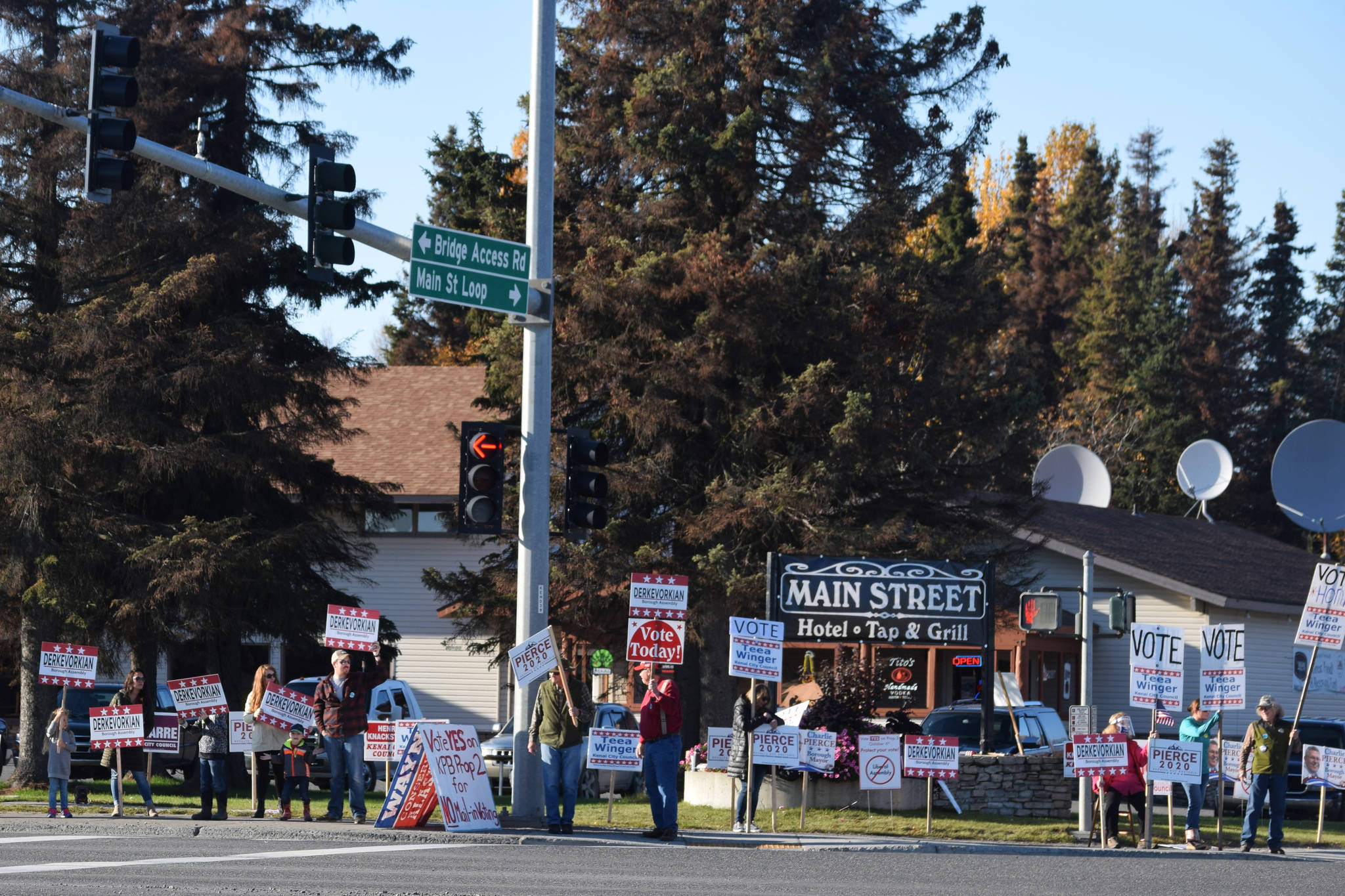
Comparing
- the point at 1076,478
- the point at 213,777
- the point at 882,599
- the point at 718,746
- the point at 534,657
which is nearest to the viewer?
the point at 534,657

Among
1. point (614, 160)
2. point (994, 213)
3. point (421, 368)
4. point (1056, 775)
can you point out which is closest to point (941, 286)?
point (614, 160)

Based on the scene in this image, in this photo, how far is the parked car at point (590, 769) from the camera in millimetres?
25766

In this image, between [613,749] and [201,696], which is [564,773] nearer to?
[613,749]

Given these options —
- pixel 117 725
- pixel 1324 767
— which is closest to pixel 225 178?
pixel 117 725

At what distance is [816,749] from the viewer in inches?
782

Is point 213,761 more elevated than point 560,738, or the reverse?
point 560,738

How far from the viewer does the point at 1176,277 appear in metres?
67.6

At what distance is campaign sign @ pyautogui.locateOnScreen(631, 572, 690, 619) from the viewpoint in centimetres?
1898

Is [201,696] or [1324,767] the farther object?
[1324,767]

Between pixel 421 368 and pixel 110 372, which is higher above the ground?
pixel 421 368

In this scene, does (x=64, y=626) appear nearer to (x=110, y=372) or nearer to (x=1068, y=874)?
(x=110, y=372)

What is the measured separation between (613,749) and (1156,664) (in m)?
6.66

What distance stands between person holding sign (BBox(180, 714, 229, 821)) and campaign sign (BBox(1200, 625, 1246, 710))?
38.8 ft

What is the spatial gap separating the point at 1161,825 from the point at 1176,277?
4963 cm
